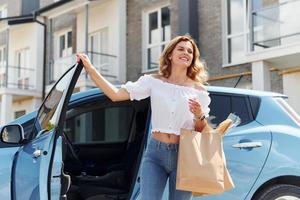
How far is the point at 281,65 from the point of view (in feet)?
45.8

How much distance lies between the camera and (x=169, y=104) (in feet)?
11.6

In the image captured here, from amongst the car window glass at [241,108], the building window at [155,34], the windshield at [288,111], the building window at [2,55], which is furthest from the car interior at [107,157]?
the building window at [2,55]

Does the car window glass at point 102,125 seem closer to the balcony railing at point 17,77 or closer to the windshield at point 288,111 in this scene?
the windshield at point 288,111

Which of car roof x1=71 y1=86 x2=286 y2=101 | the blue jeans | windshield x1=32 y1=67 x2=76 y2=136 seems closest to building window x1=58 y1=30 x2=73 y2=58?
car roof x1=71 y1=86 x2=286 y2=101

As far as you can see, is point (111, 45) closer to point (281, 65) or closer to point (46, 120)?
point (281, 65)

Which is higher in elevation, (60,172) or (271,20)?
(271,20)

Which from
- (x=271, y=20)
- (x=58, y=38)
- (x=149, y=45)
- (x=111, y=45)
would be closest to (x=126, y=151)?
(x=271, y=20)

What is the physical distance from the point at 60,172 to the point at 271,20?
33.5 feet

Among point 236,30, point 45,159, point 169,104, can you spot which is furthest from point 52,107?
point 236,30

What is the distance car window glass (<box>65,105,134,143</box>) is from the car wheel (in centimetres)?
155

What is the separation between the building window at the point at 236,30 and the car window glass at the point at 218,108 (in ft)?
36.4

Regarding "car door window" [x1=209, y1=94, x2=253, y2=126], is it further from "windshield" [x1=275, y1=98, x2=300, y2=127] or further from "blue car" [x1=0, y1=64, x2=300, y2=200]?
"windshield" [x1=275, y1=98, x2=300, y2=127]

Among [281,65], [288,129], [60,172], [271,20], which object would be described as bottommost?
[60,172]

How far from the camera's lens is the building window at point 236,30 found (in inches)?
626
